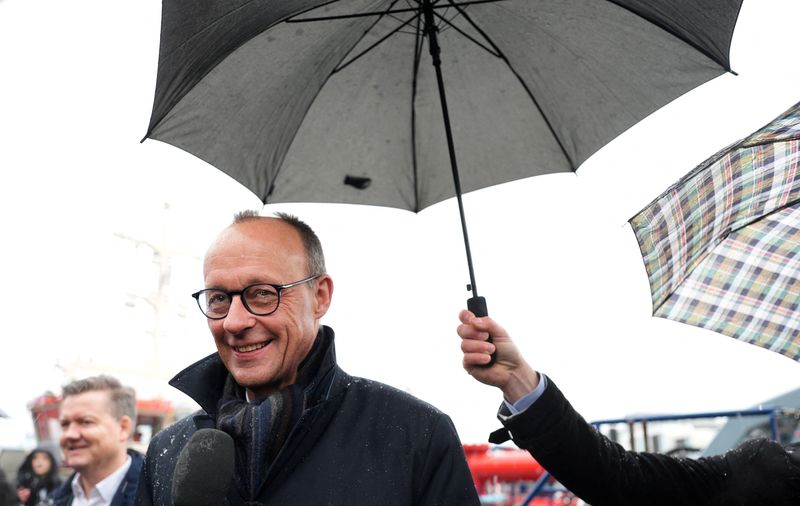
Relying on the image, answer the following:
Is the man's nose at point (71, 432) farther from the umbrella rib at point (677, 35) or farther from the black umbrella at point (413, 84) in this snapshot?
the umbrella rib at point (677, 35)

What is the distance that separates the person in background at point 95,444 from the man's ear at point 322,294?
2.39m

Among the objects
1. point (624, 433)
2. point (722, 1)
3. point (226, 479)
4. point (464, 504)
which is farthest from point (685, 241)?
point (624, 433)

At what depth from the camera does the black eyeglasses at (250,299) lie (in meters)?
2.62

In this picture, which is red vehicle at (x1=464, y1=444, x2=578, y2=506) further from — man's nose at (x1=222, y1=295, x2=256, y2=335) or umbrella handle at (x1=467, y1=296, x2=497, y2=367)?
man's nose at (x1=222, y1=295, x2=256, y2=335)

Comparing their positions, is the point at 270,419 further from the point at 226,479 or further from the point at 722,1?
the point at 722,1

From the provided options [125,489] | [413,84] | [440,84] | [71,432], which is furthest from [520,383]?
[71,432]

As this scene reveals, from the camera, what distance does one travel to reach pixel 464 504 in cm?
248

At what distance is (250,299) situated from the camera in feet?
8.61

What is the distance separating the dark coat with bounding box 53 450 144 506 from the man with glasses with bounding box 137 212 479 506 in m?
1.83

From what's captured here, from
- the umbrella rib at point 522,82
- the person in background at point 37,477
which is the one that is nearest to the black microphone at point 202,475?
the umbrella rib at point 522,82

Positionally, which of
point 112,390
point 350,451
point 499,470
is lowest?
point 350,451

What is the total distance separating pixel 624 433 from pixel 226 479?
5.96m

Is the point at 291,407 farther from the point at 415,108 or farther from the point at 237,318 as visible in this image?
the point at 415,108

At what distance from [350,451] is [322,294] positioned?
0.57m
